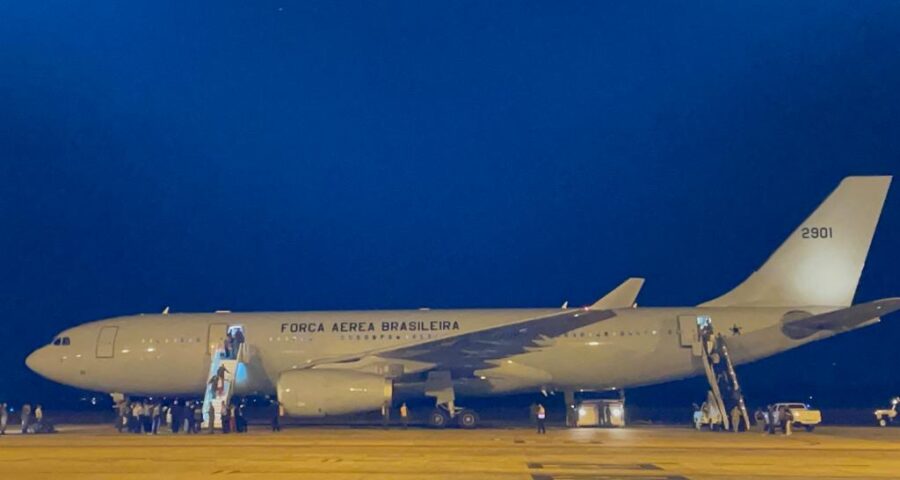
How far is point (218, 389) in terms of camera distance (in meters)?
27.7

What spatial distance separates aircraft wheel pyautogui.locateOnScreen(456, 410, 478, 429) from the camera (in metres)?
27.8

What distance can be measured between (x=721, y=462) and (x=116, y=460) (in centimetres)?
982

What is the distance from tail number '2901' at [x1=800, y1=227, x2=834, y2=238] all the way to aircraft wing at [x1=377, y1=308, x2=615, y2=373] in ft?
24.9

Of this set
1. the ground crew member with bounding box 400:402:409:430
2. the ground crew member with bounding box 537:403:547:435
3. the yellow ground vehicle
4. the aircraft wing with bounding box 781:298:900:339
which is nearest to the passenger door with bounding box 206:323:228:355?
the ground crew member with bounding box 400:402:409:430

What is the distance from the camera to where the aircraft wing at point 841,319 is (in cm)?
2630

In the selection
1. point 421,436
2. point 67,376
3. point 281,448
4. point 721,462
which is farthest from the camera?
point 67,376

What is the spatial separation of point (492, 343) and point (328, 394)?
15.6 feet

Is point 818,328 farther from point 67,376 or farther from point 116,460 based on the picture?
point 67,376

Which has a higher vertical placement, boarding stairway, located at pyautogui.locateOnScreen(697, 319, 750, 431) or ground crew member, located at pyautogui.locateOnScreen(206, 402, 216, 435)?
boarding stairway, located at pyautogui.locateOnScreen(697, 319, 750, 431)

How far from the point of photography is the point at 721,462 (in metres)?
16.6

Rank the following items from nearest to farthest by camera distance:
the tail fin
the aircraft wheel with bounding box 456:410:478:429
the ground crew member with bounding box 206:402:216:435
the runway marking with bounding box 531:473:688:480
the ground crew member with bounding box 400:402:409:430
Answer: the runway marking with bounding box 531:473:688:480 → the ground crew member with bounding box 206:402:216:435 → the aircraft wheel with bounding box 456:410:478:429 → the tail fin → the ground crew member with bounding box 400:402:409:430

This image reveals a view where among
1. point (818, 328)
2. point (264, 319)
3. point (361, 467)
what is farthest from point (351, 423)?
point (361, 467)

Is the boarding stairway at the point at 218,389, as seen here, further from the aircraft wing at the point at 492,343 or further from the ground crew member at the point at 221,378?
the aircraft wing at the point at 492,343

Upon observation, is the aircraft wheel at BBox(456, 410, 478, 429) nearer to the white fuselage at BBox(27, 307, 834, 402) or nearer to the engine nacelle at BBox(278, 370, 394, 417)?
the white fuselage at BBox(27, 307, 834, 402)
